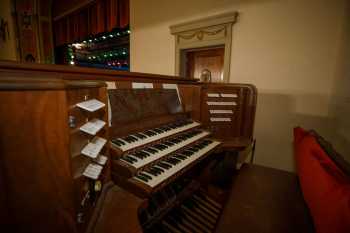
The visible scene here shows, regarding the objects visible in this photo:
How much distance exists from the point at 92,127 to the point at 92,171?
0.22 metres

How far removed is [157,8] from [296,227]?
12.5 ft

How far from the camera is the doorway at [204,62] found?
9.84 ft

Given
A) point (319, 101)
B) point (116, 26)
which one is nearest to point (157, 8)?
point (116, 26)

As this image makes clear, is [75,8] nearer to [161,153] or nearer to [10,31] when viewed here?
[10,31]

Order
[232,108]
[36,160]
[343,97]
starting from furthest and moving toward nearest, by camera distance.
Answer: [232,108] → [343,97] → [36,160]

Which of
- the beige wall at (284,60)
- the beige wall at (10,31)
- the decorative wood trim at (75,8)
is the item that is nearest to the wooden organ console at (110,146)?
the beige wall at (284,60)

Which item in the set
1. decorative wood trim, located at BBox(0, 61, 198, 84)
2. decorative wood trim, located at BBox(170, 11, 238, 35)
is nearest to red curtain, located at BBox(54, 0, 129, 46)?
decorative wood trim, located at BBox(170, 11, 238, 35)

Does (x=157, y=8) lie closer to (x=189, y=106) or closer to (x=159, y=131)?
(x=189, y=106)

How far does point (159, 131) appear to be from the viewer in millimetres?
1482

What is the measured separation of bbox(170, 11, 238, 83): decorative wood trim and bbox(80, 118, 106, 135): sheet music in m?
2.32

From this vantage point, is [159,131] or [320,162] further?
[159,131]

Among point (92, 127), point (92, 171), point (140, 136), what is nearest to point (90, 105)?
point (92, 127)

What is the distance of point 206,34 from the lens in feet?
9.27

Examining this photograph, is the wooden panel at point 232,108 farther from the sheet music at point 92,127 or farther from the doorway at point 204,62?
the sheet music at point 92,127
